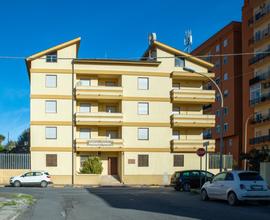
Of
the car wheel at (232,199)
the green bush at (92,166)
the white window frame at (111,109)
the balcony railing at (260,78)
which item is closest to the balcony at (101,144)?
the green bush at (92,166)

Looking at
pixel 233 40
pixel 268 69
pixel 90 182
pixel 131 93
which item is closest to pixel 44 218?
pixel 90 182

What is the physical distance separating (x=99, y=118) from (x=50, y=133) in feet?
16.6

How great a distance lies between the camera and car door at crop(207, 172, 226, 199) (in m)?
22.1

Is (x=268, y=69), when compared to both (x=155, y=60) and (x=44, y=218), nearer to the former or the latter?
(x=155, y=60)

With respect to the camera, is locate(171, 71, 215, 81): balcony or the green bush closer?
the green bush

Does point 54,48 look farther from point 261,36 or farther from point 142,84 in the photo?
point 261,36

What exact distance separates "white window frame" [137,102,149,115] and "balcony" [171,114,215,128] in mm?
2727

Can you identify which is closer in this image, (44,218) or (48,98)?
(44,218)

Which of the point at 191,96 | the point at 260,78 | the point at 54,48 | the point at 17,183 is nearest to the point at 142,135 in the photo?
the point at 191,96

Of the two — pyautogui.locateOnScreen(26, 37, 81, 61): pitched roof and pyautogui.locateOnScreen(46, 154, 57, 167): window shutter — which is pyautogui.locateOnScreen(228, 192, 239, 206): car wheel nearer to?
pyautogui.locateOnScreen(46, 154, 57, 167): window shutter

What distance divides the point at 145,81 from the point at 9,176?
16.4 meters

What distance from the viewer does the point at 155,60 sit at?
53.7m

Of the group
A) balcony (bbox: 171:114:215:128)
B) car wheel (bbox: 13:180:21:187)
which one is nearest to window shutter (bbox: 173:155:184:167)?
balcony (bbox: 171:114:215:128)

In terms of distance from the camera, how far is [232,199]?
2077 centimetres
